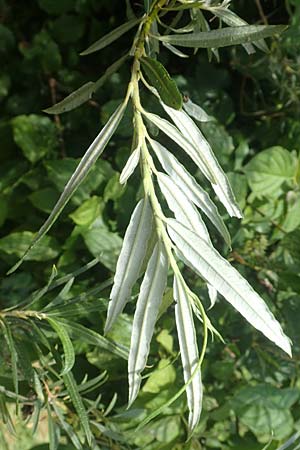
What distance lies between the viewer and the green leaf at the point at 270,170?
1.18 m

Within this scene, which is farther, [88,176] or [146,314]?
[88,176]

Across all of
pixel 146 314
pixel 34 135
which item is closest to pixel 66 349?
pixel 146 314

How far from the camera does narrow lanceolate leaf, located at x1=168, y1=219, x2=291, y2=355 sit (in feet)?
1.80

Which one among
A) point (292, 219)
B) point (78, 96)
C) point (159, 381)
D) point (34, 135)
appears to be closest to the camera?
point (78, 96)

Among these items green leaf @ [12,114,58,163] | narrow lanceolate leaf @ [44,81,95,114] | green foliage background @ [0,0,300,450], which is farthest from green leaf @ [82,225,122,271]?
narrow lanceolate leaf @ [44,81,95,114]

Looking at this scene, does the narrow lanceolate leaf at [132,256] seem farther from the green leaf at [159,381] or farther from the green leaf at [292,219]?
the green leaf at [292,219]

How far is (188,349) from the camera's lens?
0.59 m

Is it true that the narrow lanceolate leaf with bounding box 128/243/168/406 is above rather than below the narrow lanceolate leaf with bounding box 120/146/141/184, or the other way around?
below

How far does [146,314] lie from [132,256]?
5 centimetres

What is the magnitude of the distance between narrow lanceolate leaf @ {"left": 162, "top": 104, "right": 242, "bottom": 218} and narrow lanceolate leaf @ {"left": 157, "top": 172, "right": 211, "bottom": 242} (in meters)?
0.03

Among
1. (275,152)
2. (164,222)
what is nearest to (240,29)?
(164,222)

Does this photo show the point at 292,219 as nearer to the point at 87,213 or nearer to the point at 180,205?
the point at 87,213

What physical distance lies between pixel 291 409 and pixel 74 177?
2.41 feet

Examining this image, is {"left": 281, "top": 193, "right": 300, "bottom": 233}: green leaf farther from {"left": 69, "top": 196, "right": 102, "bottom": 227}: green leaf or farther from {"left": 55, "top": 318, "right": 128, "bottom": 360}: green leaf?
{"left": 55, "top": 318, "right": 128, "bottom": 360}: green leaf
